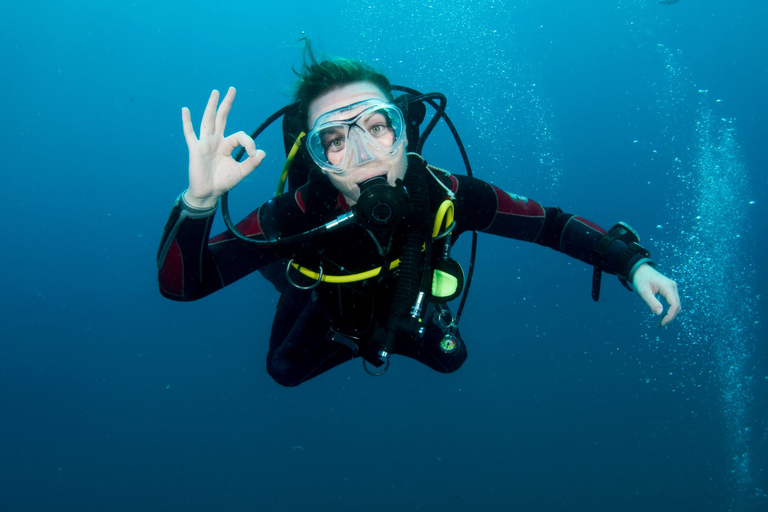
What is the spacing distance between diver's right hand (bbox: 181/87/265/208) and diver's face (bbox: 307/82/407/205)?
52 cm

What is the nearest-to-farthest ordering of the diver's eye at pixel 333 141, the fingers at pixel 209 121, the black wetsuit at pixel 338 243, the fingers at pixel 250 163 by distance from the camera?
1. the fingers at pixel 209 121
2. the fingers at pixel 250 163
3. the black wetsuit at pixel 338 243
4. the diver's eye at pixel 333 141

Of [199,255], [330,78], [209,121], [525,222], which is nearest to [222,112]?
[209,121]

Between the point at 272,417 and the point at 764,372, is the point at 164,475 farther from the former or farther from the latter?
the point at 764,372

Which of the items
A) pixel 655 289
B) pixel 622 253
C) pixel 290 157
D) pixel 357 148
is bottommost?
pixel 290 157

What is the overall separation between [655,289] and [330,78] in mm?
2306

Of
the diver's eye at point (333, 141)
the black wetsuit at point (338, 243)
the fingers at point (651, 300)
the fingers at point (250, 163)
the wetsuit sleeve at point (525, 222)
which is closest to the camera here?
the fingers at point (250, 163)

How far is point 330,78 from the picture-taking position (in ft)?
Answer: 8.77

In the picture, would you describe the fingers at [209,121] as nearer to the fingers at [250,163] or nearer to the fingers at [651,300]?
the fingers at [250,163]

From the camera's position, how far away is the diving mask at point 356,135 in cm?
238

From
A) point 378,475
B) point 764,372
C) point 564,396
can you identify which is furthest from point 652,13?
point 378,475

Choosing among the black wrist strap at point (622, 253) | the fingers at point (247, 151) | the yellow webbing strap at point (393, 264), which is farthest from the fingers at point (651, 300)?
the fingers at point (247, 151)

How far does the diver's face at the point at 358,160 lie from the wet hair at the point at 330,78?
0.04 meters

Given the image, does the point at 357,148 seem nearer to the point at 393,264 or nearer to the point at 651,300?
the point at 393,264

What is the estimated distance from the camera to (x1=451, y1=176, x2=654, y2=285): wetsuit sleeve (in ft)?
9.57
